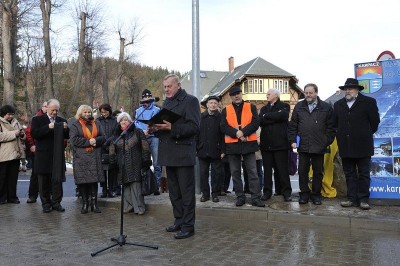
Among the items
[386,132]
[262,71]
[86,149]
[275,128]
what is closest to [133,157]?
[86,149]

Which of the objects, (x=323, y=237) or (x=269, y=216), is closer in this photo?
(x=323, y=237)

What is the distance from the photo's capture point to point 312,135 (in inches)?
288

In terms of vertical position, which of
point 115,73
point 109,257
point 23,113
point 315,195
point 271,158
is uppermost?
point 115,73

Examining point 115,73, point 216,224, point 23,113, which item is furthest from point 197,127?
point 23,113

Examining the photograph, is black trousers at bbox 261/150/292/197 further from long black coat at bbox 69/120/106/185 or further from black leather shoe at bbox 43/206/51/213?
black leather shoe at bbox 43/206/51/213

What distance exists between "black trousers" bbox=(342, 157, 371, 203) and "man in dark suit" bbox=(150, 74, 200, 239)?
110 inches

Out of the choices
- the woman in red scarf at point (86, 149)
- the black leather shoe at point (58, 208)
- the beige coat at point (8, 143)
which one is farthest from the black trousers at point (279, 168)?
the beige coat at point (8, 143)

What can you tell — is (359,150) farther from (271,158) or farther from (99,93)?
(99,93)

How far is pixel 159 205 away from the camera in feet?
26.7

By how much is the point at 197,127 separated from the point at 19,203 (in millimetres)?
5384

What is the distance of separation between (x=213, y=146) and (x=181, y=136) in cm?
204

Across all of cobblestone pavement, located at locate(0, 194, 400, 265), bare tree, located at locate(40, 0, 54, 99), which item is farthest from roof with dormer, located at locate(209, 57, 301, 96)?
cobblestone pavement, located at locate(0, 194, 400, 265)

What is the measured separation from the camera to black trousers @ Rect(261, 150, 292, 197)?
7839 millimetres

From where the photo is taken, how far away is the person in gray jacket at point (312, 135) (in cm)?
730
